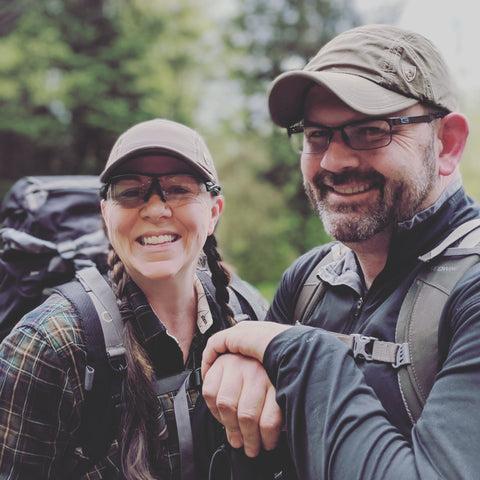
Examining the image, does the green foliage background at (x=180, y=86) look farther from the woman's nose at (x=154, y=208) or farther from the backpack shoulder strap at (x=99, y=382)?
the backpack shoulder strap at (x=99, y=382)

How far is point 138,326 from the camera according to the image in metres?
2.32

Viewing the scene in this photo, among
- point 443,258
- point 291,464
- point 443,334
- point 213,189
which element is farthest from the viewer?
point 213,189

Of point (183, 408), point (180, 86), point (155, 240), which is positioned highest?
point (180, 86)

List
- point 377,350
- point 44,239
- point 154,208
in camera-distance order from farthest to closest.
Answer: point 44,239 → point 154,208 → point 377,350

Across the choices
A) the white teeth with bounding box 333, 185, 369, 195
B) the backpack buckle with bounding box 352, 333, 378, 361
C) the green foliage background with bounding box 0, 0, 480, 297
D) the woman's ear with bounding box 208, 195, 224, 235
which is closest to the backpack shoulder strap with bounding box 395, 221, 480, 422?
the backpack buckle with bounding box 352, 333, 378, 361

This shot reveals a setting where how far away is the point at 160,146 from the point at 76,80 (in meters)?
15.5

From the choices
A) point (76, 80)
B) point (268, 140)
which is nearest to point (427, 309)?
point (76, 80)

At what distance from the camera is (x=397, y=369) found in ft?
5.24

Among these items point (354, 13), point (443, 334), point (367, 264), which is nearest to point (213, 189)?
point (367, 264)

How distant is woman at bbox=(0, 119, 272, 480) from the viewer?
2.03 m

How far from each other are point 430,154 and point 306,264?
78 cm

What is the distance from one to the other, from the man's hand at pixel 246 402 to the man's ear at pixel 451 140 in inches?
43.0

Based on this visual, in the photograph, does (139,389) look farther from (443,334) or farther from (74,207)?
(74,207)

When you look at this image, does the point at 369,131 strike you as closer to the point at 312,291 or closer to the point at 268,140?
the point at 312,291
